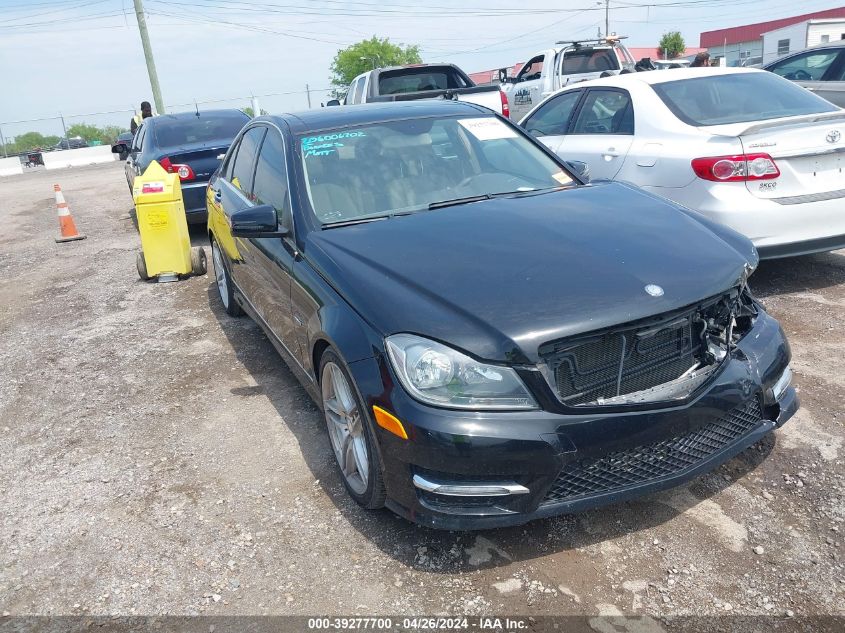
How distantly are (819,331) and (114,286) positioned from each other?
6525 millimetres

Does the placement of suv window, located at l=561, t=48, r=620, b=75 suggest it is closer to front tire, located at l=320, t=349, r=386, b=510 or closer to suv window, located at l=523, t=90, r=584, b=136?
suv window, located at l=523, t=90, r=584, b=136

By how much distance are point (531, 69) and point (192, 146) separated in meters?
10.5

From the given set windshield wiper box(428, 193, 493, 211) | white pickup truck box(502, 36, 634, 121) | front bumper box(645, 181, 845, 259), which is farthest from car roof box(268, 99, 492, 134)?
white pickup truck box(502, 36, 634, 121)

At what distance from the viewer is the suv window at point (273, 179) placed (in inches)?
155

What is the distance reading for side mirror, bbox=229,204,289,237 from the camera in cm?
379

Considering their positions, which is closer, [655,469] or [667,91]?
[655,469]

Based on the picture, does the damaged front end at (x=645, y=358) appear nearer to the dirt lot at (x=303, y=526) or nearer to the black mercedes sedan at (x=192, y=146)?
the dirt lot at (x=303, y=526)

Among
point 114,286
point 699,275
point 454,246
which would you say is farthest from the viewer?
point 114,286

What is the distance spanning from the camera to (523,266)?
298 cm

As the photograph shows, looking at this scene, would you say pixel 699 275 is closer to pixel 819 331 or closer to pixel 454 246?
pixel 454 246

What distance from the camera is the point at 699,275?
2934mm

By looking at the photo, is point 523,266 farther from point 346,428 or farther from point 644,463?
point 346,428

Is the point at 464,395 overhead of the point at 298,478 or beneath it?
overhead

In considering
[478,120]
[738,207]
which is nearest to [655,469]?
[478,120]
